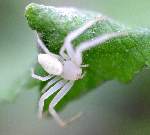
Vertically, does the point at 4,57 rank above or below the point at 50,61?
below

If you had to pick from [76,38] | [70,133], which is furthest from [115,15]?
[76,38]

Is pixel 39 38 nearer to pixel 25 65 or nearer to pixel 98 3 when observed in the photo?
pixel 25 65

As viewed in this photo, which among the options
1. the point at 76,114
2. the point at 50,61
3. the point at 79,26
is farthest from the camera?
the point at 76,114

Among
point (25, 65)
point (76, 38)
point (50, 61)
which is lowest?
point (25, 65)

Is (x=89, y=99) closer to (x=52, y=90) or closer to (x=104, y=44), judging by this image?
(x=52, y=90)

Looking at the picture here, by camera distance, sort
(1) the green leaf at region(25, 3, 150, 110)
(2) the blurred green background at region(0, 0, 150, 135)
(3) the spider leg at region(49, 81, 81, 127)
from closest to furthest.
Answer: (1) the green leaf at region(25, 3, 150, 110)
(3) the spider leg at region(49, 81, 81, 127)
(2) the blurred green background at region(0, 0, 150, 135)

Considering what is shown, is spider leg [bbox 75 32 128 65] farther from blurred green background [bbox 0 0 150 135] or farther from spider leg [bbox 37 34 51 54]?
blurred green background [bbox 0 0 150 135]

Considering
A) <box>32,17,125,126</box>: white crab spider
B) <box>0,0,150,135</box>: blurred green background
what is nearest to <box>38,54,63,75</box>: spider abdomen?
<box>32,17,125,126</box>: white crab spider
